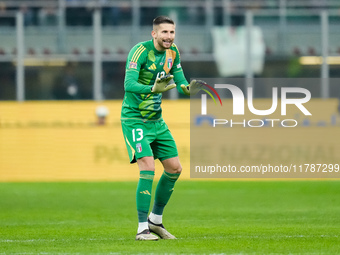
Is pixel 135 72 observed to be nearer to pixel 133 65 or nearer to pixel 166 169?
pixel 133 65

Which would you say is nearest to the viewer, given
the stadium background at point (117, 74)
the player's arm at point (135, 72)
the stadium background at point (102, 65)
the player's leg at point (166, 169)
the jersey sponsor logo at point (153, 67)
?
the player's arm at point (135, 72)

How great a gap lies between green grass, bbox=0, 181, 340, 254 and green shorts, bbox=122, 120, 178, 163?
864mm

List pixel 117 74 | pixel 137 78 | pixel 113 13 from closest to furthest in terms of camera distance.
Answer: pixel 137 78, pixel 117 74, pixel 113 13

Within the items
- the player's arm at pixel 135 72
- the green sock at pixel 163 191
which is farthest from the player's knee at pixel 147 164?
the player's arm at pixel 135 72

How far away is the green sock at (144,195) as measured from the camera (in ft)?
25.8

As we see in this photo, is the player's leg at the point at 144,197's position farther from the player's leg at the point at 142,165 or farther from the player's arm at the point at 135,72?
the player's arm at the point at 135,72

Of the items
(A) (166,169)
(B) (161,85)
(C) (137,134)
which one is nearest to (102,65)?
(A) (166,169)

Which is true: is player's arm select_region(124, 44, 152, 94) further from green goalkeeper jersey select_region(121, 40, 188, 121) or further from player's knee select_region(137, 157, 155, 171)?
player's knee select_region(137, 157, 155, 171)

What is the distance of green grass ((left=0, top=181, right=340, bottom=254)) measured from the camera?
7.50m

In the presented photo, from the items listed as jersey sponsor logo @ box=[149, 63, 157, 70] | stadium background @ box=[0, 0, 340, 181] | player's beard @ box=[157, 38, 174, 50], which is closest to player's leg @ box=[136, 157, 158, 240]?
jersey sponsor logo @ box=[149, 63, 157, 70]

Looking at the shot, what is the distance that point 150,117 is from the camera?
8.07 metres

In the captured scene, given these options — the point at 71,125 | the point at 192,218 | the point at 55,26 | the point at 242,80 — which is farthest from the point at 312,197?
the point at 55,26

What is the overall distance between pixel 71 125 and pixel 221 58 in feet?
13.2

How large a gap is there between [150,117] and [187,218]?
130 inches
